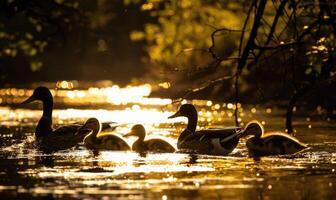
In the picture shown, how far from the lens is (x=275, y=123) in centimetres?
2411

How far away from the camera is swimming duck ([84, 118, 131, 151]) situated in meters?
17.9

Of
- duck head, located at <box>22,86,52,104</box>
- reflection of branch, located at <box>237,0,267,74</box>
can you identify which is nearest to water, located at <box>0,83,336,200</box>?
duck head, located at <box>22,86,52,104</box>

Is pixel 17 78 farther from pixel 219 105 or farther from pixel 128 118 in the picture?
pixel 128 118

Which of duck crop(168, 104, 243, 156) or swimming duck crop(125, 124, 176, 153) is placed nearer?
duck crop(168, 104, 243, 156)

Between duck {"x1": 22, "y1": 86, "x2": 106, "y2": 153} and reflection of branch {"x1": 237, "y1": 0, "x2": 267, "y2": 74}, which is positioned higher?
reflection of branch {"x1": 237, "y1": 0, "x2": 267, "y2": 74}

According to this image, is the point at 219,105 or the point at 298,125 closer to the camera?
the point at 298,125

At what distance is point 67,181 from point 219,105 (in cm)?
1793

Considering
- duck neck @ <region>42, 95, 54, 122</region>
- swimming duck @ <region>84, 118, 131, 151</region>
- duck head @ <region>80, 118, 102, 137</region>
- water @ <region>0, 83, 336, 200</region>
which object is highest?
duck neck @ <region>42, 95, 54, 122</region>

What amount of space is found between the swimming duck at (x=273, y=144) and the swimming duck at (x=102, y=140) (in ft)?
6.76

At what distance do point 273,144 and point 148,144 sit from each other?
2.11 metres

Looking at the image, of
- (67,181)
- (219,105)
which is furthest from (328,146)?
(219,105)

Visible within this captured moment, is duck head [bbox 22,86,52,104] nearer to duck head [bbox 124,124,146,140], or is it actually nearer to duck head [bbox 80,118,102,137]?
duck head [bbox 80,118,102,137]

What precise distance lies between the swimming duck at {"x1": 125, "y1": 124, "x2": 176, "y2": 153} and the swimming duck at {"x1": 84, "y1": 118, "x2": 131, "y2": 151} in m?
0.19

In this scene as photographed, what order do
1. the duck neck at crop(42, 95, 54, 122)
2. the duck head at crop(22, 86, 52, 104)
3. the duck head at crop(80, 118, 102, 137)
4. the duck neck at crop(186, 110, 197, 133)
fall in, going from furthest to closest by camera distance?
the duck head at crop(22, 86, 52, 104)
the duck neck at crop(42, 95, 54, 122)
the duck neck at crop(186, 110, 197, 133)
the duck head at crop(80, 118, 102, 137)
